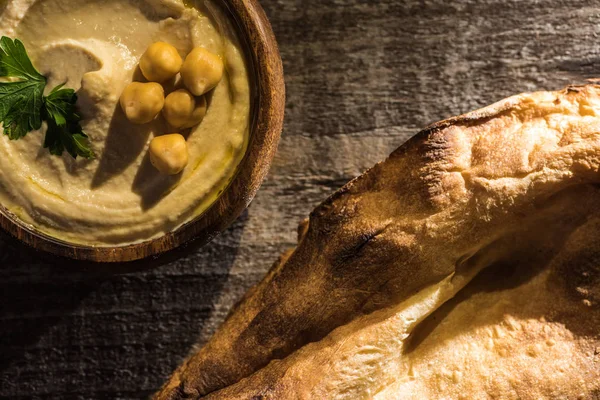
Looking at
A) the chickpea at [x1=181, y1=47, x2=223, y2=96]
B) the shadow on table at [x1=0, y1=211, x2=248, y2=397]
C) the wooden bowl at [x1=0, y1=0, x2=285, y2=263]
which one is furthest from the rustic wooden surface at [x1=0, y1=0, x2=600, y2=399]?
the chickpea at [x1=181, y1=47, x2=223, y2=96]

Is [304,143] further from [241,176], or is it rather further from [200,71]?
[200,71]

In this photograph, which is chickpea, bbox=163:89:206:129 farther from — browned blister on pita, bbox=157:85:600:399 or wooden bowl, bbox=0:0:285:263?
browned blister on pita, bbox=157:85:600:399

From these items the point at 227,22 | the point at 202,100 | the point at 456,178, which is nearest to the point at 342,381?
the point at 456,178

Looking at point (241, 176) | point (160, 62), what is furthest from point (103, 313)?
point (160, 62)

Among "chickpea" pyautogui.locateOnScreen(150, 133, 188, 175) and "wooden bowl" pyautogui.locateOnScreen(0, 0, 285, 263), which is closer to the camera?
"chickpea" pyautogui.locateOnScreen(150, 133, 188, 175)

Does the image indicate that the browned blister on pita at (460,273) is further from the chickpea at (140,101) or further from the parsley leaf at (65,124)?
the parsley leaf at (65,124)

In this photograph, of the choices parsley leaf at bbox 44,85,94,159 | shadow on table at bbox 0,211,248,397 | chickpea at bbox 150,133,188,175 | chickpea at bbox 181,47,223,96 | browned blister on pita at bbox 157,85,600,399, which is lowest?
shadow on table at bbox 0,211,248,397

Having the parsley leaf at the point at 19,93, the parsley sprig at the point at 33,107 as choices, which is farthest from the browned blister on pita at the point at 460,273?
the parsley leaf at the point at 19,93
